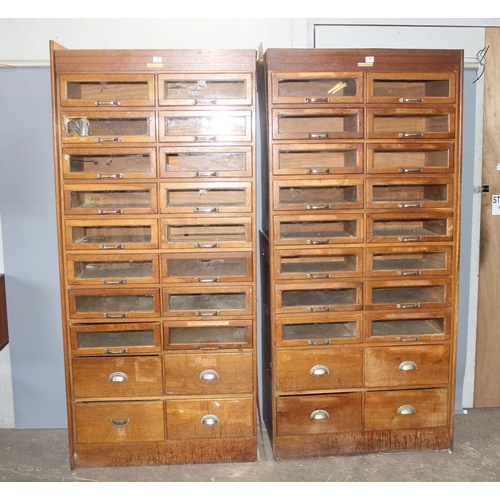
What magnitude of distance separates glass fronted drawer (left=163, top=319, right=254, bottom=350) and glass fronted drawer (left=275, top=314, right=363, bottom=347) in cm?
18

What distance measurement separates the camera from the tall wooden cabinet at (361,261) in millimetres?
3168

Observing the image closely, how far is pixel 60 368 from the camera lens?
384 centimetres

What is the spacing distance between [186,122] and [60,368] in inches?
71.7

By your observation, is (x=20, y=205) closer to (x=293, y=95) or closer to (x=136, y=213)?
(x=136, y=213)

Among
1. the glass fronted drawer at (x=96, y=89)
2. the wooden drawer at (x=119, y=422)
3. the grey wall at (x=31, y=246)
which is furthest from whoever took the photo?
the grey wall at (x=31, y=246)

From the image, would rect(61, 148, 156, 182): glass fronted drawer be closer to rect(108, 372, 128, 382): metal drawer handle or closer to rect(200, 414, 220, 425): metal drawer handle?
rect(108, 372, 128, 382): metal drawer handle

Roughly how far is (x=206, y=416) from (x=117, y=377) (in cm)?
54

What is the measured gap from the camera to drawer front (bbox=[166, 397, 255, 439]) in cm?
329

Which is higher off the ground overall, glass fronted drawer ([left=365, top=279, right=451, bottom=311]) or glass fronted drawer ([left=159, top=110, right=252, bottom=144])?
glass fronted drawer ([left=159, top=110, right=252, bottom=144])

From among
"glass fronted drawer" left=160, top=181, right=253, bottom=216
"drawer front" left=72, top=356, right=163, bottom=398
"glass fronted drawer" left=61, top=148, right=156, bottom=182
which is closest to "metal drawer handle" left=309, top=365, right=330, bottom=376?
"drawer front" left=72, top=356, right=163, bottom=398

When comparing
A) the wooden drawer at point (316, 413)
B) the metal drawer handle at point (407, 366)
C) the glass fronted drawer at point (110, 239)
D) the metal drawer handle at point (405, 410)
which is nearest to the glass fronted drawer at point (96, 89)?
the glass fronted drawer at point (110, 239)

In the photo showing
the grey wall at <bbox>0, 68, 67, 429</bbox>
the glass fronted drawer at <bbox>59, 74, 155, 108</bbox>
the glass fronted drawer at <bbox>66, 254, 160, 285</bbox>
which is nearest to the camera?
the glass fronted drawer at <bbox>59, 74, 155, 108</bbox>

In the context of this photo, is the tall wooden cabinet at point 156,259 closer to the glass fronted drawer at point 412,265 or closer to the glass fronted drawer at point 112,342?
the glass fronted drawer at point 112,342

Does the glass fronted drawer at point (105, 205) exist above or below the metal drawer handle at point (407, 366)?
above
